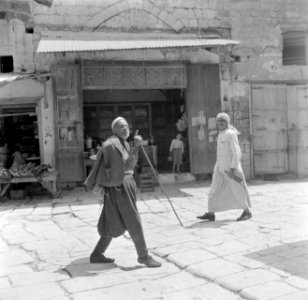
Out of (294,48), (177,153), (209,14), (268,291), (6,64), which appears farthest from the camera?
(294,48)

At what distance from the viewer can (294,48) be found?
40.8 feet

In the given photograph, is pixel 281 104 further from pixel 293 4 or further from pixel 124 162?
pixel 124 162

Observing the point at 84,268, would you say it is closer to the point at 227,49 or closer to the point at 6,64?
the point at 6,64

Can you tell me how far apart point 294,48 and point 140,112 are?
5.25 metres

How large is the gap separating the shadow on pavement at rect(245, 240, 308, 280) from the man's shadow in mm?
1426

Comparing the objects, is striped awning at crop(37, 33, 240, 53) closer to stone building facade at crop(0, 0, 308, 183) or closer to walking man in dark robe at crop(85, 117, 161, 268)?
stone building facade at crop(0, 0, 308, 183)

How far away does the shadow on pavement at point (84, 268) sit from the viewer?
454 cm

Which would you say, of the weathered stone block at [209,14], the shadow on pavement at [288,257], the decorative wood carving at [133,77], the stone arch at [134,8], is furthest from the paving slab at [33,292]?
the weathered stone block at [209,14]

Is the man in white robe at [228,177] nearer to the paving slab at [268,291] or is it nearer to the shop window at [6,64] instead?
the paving slab at [268,291]

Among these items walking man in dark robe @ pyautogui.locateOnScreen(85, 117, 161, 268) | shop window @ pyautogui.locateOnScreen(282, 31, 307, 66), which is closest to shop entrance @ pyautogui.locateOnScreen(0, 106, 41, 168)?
walking man in dark robe @ pyautogui.locateOnScreen(85, 117, 161, 268)

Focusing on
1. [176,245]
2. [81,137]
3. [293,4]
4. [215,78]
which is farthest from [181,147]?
[176,245]

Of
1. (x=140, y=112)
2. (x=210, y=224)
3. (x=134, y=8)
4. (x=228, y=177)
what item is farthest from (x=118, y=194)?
(x=140, y=112)

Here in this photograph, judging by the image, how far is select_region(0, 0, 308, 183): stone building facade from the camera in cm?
1030

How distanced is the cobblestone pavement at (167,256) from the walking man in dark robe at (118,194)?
37 centimetres
